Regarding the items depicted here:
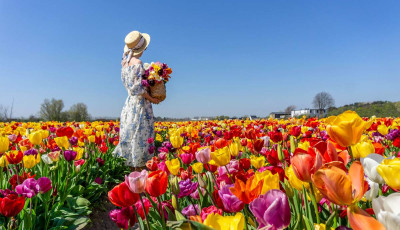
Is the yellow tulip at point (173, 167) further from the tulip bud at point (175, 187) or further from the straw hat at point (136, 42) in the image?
the straw hat at point (136, 42)

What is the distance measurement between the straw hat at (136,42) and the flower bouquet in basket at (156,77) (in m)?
0.46

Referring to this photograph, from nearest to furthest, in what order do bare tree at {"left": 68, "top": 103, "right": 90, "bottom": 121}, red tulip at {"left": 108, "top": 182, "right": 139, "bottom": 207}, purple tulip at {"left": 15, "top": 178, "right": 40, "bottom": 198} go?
red tulip at {"left": 108, "top": 182, "right": 139, "bottom": 207}
purple tulip at {"left": 15, "top": 178, "right": 40, "bottom": 198}
bare tree at {"left": 68, "top": 103, "right": 90, "bottom": 121}

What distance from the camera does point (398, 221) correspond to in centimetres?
48

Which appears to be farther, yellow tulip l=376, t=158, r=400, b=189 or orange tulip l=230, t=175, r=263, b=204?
orange tulip l=230, t=175, r=263, b=204

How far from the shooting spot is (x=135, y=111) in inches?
263

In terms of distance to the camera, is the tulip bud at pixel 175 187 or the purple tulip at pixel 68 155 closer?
the tulip bud at pixel 175 187

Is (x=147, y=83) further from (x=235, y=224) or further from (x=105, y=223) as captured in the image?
(x=235, y=224)

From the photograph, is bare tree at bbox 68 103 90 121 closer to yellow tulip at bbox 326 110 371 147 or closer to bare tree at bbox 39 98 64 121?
bare tree at bbox 39 98 64 121

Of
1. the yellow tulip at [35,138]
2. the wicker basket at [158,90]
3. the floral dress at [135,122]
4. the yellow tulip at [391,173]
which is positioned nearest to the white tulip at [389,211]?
the yellow tulip at [391,173]

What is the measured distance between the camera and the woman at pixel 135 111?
6.47 m

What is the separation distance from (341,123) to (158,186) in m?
0.73

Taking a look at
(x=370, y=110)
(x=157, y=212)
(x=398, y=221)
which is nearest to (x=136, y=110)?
(x=157, y=212)

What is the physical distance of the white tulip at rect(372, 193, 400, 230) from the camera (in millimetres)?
487

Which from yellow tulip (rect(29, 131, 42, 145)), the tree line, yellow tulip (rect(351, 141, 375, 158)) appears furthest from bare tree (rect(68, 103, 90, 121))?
yellow tulip (rect(351, 141, 375, 158))
